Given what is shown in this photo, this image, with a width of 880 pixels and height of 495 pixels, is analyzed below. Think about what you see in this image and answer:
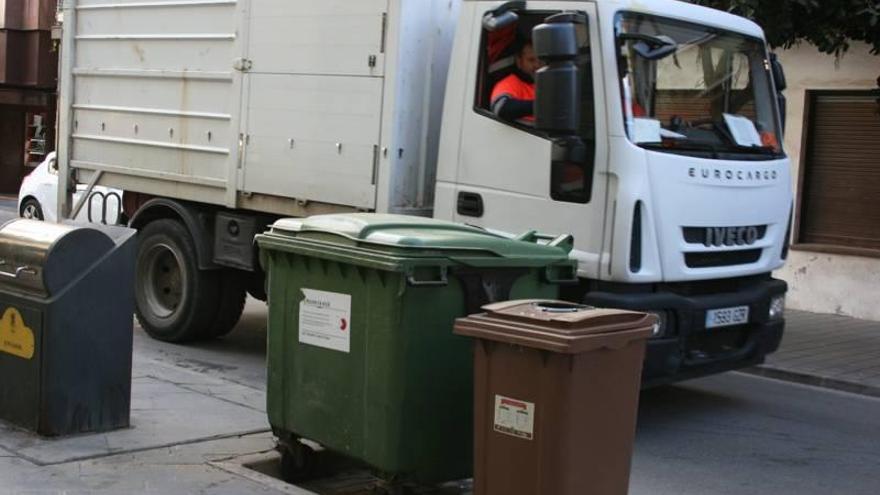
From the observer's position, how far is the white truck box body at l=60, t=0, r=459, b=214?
7.04m

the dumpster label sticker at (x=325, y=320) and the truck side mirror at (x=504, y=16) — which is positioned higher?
the truck side mirror at (x=504, y=16)

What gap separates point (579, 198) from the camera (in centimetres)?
626

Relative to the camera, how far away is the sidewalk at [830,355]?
8820mm

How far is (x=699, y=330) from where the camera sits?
6.41m

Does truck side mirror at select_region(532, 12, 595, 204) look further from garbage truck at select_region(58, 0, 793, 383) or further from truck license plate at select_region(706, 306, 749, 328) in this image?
truck license plate at select_region(706, 306, 749, 328)

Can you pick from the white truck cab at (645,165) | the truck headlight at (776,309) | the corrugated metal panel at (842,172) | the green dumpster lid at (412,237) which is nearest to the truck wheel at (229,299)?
the white truck cab at (645,165)

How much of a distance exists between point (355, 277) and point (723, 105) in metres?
3.36

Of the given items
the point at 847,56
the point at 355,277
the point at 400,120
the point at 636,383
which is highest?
the point at 847,56

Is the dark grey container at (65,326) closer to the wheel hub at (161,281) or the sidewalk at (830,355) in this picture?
the wheel hub at (161,281)

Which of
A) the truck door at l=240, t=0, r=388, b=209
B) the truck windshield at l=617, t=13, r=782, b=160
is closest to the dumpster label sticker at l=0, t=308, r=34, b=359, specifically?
the truck door at l=240, t=0, r=388, b=209

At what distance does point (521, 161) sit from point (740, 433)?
226cm

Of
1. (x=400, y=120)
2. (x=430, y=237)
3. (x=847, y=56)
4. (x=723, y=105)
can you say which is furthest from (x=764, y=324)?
(x=847, y=56)

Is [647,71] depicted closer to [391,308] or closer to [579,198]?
[579,198]

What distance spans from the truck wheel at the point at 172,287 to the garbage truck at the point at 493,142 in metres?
0.02
